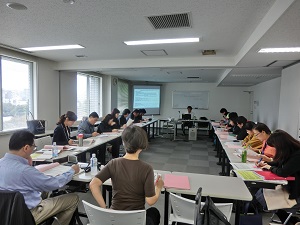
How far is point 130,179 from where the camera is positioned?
147 cm

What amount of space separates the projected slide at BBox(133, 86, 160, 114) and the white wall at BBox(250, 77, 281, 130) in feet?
15.2

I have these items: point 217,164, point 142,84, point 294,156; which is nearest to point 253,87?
point 142,84

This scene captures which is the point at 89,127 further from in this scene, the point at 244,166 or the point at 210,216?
the point at 210,216

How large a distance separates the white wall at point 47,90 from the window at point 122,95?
3855 millimetres

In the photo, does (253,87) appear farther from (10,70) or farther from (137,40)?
(10,70)

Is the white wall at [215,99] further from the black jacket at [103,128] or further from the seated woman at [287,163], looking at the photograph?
the seated woman at [287,163]

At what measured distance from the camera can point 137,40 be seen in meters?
3.63

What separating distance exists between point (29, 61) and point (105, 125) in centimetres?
241

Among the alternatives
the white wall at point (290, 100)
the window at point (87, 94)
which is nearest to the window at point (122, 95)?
the window at point (87, 94)

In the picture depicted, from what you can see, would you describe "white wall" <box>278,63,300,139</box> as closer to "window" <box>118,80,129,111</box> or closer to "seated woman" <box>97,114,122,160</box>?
"seated woman" <box>97,114,122,160</box>

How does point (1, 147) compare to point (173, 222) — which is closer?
point (173, 222)

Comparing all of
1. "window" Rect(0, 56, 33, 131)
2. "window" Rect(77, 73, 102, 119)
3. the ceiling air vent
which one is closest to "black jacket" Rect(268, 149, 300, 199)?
the ceiling air vent

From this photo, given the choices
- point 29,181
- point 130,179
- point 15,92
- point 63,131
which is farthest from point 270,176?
point 15,92

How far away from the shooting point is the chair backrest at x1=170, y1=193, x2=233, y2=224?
168cm
